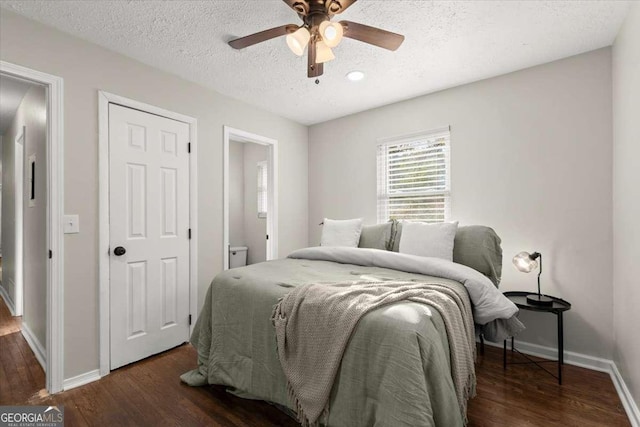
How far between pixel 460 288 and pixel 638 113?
1396 mm

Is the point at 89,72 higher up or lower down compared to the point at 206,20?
lower down

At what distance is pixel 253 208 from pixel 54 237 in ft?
10.6

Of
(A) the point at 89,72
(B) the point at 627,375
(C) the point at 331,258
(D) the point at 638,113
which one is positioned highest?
(A) the point at 89,72

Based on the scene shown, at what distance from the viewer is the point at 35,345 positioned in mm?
2686

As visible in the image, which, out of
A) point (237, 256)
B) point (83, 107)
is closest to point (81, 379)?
point (83, 107)

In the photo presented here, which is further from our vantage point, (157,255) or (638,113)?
(157,255)

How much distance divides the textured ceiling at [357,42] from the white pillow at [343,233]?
140cm

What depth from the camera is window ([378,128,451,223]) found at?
3.22 m

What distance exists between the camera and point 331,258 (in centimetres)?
279

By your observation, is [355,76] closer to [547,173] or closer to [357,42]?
[357,42]

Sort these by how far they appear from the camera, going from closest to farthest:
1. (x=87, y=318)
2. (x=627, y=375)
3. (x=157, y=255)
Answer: (x=627, y=375) → (x=87, y=318) → (x=157, y=255)

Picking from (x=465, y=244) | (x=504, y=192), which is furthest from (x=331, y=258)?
(x=504, y=192)

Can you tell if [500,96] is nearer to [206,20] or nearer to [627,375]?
[627,375]

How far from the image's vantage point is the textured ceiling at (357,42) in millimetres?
1927
